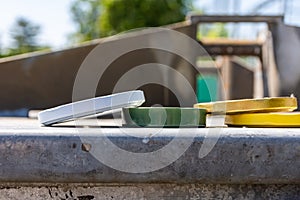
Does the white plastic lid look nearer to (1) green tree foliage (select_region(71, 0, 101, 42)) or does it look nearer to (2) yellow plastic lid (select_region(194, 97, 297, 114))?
(2) yellow plastic lid (select_region(194, 97, 297, 114))

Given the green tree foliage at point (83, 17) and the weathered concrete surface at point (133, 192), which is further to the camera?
the green tree foliage at point (83, 17)

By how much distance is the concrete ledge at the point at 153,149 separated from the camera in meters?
0.76

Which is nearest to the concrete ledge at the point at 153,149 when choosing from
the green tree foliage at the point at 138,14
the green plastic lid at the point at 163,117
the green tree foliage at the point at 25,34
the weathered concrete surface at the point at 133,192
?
the weathered concrete surface at the point at 133,192

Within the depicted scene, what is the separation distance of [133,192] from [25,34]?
75.3 feet

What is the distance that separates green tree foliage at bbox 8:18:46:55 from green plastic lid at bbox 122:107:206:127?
828 inches

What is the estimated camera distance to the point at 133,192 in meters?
0.81

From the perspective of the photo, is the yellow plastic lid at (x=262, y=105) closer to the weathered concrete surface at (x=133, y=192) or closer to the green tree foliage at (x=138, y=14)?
the weathered concrete surface at (x=133, y=192)

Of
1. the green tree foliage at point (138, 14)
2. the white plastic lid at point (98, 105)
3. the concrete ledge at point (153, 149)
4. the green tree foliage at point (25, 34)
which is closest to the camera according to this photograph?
the concrete ledge at point (153, 149)

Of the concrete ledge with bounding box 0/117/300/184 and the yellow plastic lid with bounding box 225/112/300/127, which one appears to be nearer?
the concrete ledge with bounding box 0/117/300/184

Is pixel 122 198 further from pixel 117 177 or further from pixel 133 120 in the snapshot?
A: pixel 133 120

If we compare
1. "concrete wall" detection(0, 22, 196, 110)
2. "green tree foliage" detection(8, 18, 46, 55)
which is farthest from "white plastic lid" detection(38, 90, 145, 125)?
"green tree foliage" detection(8, 18, 46, 55)

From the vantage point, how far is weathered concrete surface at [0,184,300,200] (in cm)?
81

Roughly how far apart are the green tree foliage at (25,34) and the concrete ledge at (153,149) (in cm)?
2118

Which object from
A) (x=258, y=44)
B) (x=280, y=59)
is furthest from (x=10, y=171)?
(x=258, y=44)
